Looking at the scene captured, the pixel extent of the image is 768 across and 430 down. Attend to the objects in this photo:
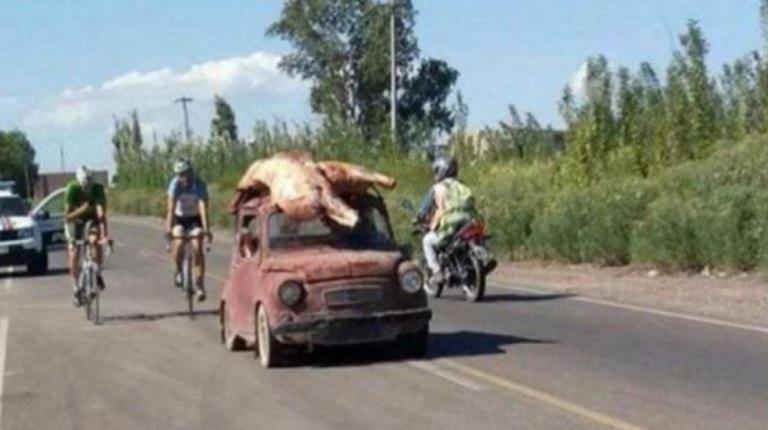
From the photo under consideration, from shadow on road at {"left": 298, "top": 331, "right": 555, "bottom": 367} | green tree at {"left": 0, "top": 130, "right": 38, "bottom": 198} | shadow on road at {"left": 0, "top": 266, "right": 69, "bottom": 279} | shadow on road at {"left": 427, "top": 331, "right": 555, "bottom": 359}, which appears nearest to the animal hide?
shadow on road at {"left": 298, "top": 331, "right": 555, "bottom": 367}

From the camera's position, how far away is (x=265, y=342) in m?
17.3

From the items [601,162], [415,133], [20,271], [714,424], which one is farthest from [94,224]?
[415,133]

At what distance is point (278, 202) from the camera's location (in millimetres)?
18062

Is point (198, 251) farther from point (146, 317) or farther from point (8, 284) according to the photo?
point (8, 284)

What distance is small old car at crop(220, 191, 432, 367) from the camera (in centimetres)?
1675

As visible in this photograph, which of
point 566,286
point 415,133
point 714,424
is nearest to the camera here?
point 714,424

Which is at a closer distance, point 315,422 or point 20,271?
point 315,422

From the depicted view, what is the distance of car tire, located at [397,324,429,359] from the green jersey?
7.32 m

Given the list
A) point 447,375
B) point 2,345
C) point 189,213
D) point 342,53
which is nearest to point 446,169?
point 189,213

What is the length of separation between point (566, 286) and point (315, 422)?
1451 cm

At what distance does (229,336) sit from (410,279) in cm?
292

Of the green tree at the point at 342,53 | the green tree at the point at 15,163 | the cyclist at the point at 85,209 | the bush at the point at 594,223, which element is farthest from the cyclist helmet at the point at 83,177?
the green tree at the point at 15,163

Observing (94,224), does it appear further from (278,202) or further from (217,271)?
(217,271)

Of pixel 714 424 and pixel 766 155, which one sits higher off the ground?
pixel 766 155
